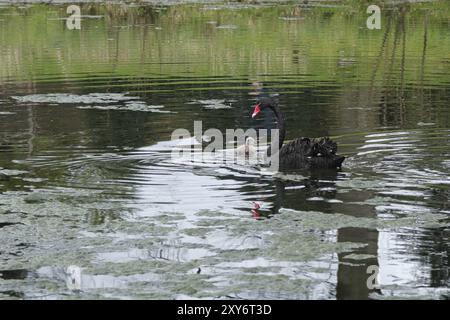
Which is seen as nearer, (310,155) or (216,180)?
(216,180)

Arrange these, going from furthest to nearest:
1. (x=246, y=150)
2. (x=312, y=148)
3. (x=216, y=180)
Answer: (x=246, y=150) → (x=312, y=148) → (x=216, y=180)

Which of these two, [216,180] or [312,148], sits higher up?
[312,148]

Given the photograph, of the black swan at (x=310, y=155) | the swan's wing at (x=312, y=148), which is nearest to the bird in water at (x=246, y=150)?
the black swan at (x=310, y=155)

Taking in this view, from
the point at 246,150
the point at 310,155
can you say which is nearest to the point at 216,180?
the point at 310,155

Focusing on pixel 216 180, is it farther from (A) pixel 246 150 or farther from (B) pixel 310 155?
Answer: (A) pixel 246 150

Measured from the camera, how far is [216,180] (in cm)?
962

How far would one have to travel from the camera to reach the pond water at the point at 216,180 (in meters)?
6.47

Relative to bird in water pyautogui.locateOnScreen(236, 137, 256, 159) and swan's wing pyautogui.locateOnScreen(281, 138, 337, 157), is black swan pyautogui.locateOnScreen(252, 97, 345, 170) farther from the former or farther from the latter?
bird in water pyautogui.locateOnScreen(236, 137, 256, 159)

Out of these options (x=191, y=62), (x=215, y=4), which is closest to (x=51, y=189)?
(x=191, y=62)

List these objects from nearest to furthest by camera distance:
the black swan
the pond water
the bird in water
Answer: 1. the pond water
2. the black swan
3. the bird in water

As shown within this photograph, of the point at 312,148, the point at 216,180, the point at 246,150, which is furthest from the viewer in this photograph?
the point at 246,150

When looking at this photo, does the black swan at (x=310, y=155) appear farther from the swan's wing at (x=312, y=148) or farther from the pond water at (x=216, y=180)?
the pond water at (x=216, y=180)

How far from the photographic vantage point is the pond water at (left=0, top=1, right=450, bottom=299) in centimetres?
647

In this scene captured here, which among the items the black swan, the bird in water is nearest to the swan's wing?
the black swan
